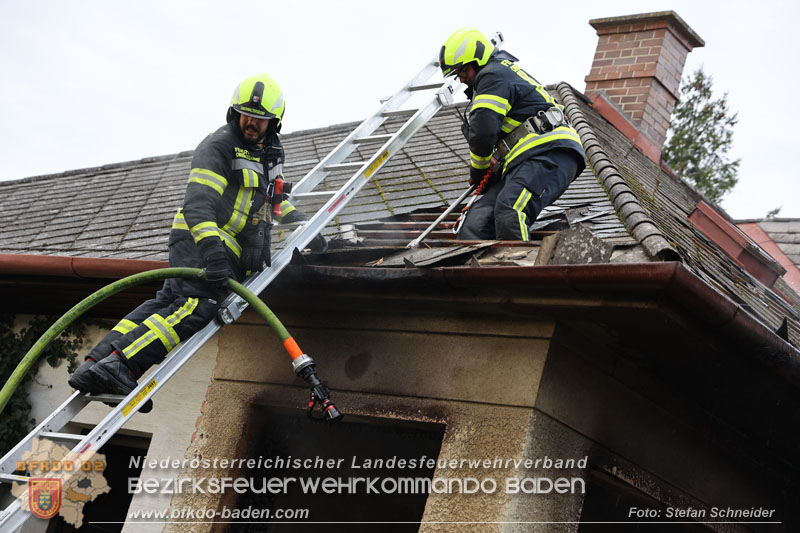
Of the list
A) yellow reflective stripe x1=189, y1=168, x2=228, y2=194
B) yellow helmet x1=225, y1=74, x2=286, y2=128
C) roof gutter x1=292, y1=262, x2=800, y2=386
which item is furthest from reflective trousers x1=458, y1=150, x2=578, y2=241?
yellow reflective stripe x1=189, y1=168, x2=228, y2=194

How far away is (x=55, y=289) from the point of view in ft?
18.8

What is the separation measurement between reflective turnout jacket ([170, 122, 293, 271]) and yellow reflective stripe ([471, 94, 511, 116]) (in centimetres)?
107

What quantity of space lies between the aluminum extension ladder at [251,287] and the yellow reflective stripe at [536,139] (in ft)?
2.37

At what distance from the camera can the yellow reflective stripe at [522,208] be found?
4.32m

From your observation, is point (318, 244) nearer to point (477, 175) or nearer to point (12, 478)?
point (477, 175)

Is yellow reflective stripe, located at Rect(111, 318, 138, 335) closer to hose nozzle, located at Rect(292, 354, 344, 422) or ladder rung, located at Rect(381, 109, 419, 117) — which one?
hose nozzle, located at Rect(292, 354, 344, 422)

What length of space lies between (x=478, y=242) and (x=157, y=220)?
11.0 feet

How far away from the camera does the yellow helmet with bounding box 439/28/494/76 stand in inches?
187

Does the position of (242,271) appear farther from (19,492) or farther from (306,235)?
(19,492)

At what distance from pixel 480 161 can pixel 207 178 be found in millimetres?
1568

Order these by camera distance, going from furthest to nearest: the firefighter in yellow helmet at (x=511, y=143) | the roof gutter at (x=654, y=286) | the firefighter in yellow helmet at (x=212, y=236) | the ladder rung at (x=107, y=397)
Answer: the firefighter in yellow helmet at (x=511, y=143) < the firefighter in yellow helmet at (x=212, y=236) < the ladder rung at (x=107, y=397) < the roof gutter at (x=654, y=286)

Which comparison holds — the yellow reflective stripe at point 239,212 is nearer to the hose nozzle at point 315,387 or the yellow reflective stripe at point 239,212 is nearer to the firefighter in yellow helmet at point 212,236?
the firefighter in yellow helmet at point 212,236

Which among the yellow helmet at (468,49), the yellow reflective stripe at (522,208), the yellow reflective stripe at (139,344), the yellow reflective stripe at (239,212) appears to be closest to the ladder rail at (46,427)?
the yellow reflective stripe at (139,344)

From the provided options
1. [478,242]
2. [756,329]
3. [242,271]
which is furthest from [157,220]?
[756,329]
